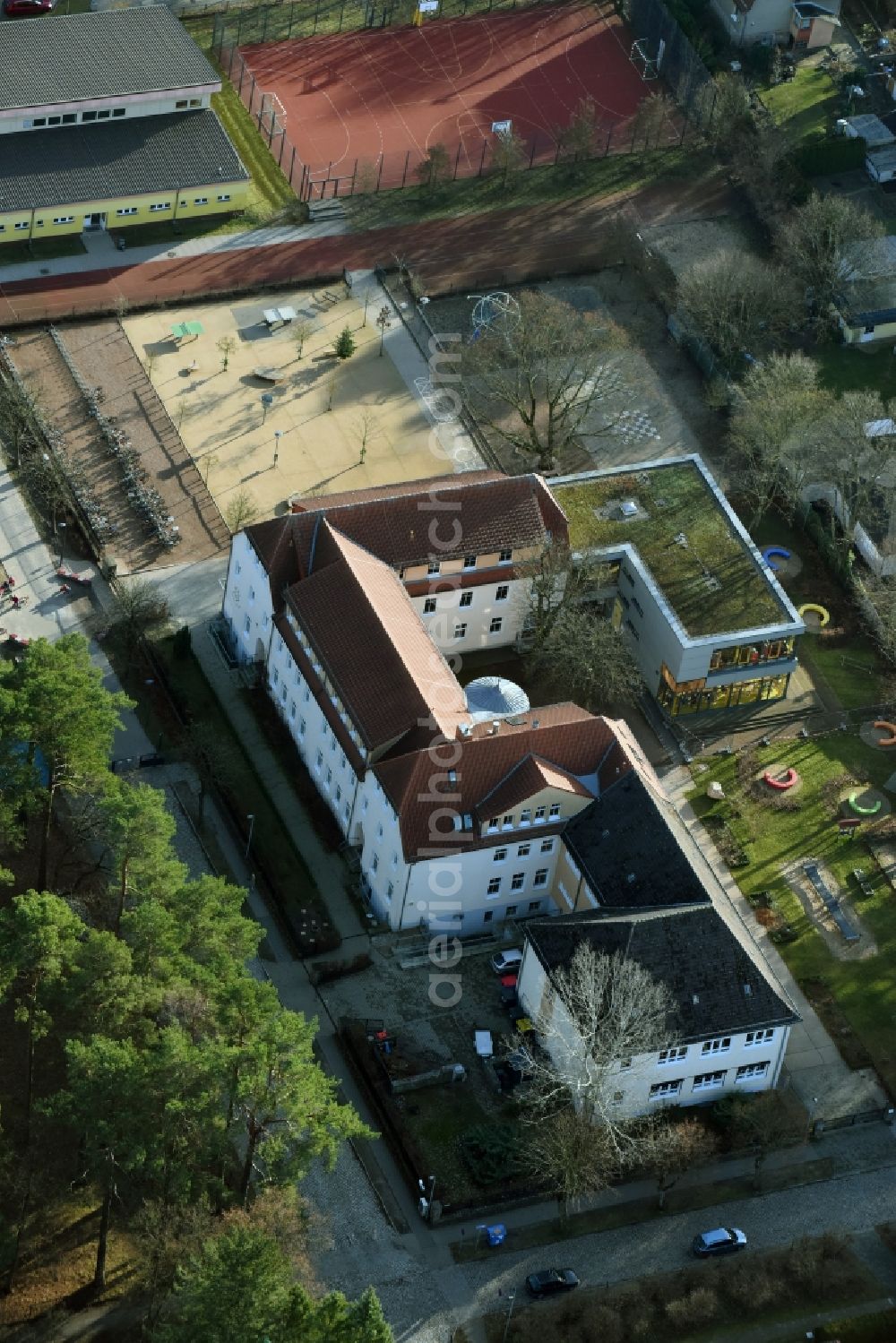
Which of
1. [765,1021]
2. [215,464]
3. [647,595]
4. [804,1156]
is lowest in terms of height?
[804,1156]

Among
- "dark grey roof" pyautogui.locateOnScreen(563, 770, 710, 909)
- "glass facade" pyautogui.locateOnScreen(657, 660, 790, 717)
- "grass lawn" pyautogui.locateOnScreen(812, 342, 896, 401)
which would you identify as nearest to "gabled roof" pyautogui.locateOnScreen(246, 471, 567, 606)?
"glass facade" pyautogui.locateOnScreen(657, 660, 790, 717)

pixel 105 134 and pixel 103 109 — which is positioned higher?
pixel 103 109

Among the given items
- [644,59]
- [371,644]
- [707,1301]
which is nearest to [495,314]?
[644,59]

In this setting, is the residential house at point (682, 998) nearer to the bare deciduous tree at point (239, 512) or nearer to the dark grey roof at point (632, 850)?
the dark grey roof at point (632, 850)

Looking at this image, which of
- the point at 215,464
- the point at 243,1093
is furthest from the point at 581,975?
the point at 215,464

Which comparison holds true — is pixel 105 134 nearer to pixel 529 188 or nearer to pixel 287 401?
pixel 287 401

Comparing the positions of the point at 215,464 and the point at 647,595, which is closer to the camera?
the point at 647,595

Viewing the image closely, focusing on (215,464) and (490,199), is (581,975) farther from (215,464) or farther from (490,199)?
(490,199)
